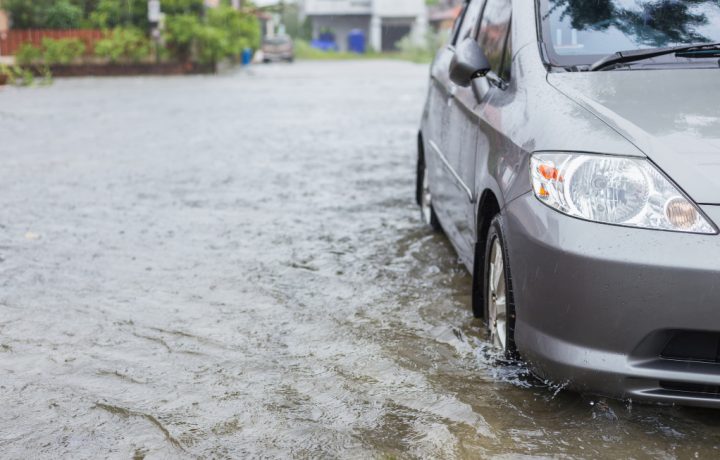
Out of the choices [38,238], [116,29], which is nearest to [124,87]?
[116,29]

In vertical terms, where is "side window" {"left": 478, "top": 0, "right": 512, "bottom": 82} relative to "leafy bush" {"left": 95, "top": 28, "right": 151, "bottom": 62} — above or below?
above

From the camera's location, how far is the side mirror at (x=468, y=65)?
418 centimetres

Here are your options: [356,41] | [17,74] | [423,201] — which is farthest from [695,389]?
[356,41]

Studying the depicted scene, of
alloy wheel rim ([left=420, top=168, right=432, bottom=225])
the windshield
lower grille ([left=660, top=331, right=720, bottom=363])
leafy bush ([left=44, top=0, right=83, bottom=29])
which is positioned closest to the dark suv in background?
leafy bush ([left=44, top=0, right=83, bottom=29])

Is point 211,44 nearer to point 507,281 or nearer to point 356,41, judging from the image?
point 507,281

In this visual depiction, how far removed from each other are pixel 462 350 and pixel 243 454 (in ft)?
4.20

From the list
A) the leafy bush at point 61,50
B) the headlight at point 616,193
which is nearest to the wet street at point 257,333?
the headlight at point 616,193

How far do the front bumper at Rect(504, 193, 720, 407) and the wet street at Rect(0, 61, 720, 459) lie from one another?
0.23 m

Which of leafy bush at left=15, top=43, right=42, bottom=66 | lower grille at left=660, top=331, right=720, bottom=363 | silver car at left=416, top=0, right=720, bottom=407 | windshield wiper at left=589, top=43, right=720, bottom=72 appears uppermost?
windshield wiper at left=589, top=43, right=720, bottom=72

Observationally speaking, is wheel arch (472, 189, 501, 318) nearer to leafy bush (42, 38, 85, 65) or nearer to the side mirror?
the side mirror

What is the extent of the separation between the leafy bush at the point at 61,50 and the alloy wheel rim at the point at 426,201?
27.5 meters

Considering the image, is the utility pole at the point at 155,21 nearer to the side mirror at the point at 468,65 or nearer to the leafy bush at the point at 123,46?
the leafy bush at the point at 123,46

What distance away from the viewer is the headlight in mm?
2973

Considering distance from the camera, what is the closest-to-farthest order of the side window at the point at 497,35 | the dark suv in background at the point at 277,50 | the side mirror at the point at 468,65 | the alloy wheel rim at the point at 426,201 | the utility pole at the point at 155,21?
1. the side mirror at the point at 468,65
2. the side window at the point at 497,35
3. the alloy wheel rim at the point at 426,201
4. the utility pole at the point at 155,21
5. the dark suv in background at the point at 277,50
